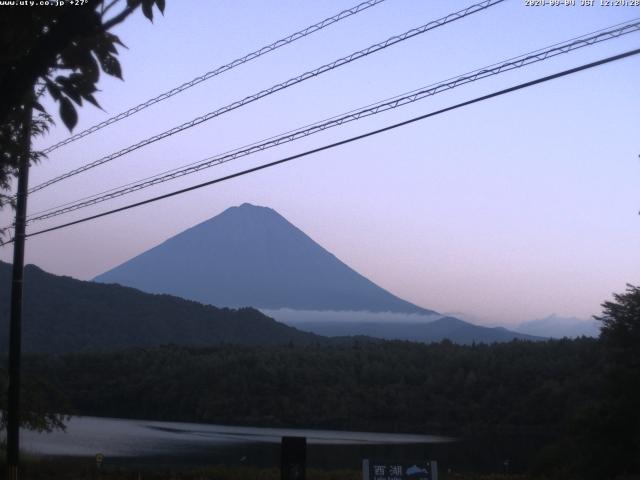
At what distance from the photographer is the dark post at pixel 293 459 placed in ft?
39.5

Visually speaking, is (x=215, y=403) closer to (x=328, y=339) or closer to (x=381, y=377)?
(x=381, y=377)

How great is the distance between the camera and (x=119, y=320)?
90938 millimetres

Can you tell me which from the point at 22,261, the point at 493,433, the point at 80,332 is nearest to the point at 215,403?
the point at 493,433

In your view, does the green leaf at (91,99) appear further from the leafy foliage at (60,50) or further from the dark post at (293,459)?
the dark post at (293,459)

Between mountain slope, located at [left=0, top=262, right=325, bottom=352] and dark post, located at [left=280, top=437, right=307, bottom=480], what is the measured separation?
6429cm

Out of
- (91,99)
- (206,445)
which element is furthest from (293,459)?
(206,445)

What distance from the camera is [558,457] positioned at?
28.8m

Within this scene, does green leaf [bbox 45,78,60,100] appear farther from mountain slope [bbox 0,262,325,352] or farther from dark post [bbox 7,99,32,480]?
mountain slope [bbox 0,262,325,352]

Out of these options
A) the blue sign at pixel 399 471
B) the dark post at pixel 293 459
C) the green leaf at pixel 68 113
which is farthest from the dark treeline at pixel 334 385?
the green leaf at pixel 68 113

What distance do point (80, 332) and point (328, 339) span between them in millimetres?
33148

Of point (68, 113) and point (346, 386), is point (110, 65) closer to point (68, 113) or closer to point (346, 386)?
point (68, 113)

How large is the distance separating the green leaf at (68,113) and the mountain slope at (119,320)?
7039cm

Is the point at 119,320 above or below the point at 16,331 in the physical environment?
above

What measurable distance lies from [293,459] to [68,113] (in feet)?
24.6
